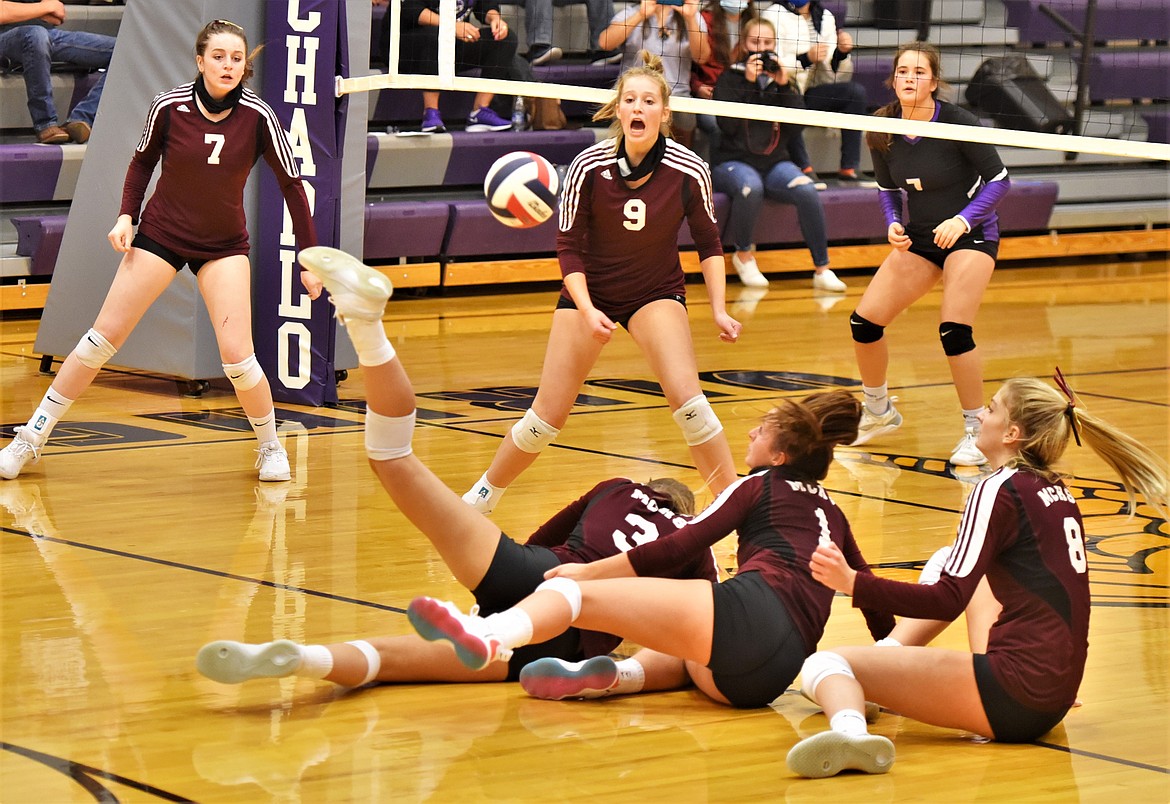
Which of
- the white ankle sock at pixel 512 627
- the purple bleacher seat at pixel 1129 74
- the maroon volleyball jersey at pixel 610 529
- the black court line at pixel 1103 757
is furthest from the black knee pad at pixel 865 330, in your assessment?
the purple bleacher seat at pixel 1129 74

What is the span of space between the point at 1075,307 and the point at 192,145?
7.51 metres

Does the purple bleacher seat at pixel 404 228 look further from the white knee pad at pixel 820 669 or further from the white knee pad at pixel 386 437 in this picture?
the white knee pad at pixel 820 669

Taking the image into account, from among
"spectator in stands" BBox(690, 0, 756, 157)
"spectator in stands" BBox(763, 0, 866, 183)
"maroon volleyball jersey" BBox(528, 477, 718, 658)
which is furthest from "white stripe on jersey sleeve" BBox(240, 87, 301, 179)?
"spectator in stands" BBox(763, 0, 866, 183)

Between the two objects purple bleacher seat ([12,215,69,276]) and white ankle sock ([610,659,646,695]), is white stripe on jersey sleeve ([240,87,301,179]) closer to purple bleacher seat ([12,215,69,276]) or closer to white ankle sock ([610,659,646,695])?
white ankle sock ([610,659,646,695])

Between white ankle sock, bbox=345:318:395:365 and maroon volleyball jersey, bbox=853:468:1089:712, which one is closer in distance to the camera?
maroon volleyball jersey, bbox=853:468:1089:712

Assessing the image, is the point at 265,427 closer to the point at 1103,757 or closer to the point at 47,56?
the point at 1103,757

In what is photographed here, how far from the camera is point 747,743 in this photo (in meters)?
3.89

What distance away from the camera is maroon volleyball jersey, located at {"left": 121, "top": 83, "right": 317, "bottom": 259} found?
653 cm

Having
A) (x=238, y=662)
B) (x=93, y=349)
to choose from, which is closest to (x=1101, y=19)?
(x=93, y=349)

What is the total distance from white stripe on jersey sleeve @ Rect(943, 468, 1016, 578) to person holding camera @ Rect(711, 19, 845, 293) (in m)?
8.78

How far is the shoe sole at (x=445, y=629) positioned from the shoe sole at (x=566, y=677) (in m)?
0.43

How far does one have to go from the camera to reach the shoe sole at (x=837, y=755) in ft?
11.9

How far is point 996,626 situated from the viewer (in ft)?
12.9

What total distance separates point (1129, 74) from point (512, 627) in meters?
12.7
